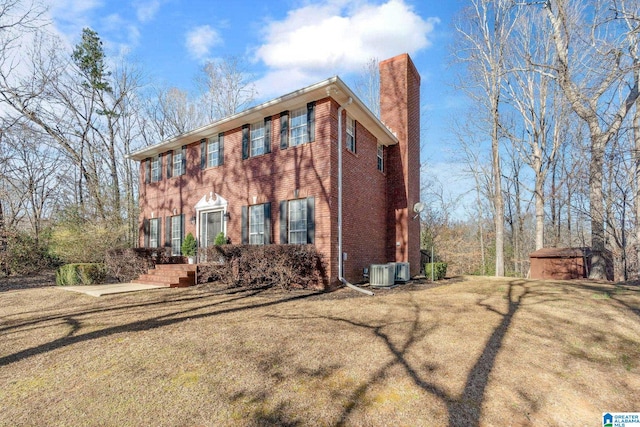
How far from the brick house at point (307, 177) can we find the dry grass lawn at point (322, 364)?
3455 millimetres

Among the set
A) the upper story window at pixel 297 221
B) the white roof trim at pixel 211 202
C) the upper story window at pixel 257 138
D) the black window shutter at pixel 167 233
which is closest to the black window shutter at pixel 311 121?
the upper story window at pixel 297 221

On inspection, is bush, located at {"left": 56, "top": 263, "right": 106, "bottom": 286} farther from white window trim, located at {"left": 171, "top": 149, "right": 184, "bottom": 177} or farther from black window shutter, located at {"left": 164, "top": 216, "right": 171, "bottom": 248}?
white window trim, located at {"left": 171, "top": 149, "right": 184, "bottom": 177}

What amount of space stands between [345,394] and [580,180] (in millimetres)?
14093

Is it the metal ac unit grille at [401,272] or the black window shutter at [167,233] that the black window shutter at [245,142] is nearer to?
the black window shutter at [167,233]

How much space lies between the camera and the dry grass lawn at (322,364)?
2920mm

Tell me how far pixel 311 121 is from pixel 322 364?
7173 mm

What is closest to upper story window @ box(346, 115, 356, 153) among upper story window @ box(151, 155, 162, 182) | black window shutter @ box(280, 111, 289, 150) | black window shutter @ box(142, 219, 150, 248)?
black window shutter @ box(280, 111, 289, 150)

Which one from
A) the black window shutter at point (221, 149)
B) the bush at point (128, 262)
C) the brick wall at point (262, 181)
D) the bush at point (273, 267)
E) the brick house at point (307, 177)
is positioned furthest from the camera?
the black window shutter at point (221, 149)

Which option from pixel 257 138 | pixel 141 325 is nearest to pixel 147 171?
pixel 257 138

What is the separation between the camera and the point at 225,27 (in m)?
10.1

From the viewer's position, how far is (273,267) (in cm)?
852

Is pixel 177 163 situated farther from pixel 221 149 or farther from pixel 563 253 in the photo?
pixel 563 253

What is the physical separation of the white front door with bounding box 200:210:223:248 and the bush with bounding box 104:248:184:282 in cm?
177

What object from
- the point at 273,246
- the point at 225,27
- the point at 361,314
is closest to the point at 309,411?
the point at 361,314
